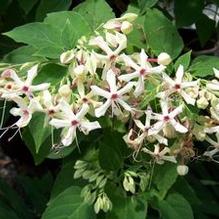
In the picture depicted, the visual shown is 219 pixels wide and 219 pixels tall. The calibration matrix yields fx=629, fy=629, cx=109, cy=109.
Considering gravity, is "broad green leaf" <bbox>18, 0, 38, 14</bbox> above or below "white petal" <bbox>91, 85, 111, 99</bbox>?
below

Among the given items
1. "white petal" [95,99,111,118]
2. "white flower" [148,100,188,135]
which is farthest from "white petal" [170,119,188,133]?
"white petal" [95,99,111,118]

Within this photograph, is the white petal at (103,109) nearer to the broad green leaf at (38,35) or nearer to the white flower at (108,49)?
the white flower at (108,49)

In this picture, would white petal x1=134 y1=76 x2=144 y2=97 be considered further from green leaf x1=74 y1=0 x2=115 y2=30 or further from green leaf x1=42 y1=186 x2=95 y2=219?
green leaf x1=42 y1=186 x2=95 y2=219

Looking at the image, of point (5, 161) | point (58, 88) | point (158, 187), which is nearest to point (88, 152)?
point (158, 187)

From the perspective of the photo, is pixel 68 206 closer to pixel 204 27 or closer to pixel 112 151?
pixel 112 151

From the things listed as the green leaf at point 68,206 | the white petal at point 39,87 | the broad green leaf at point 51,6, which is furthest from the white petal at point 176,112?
the broad green leaf at point 51,6
